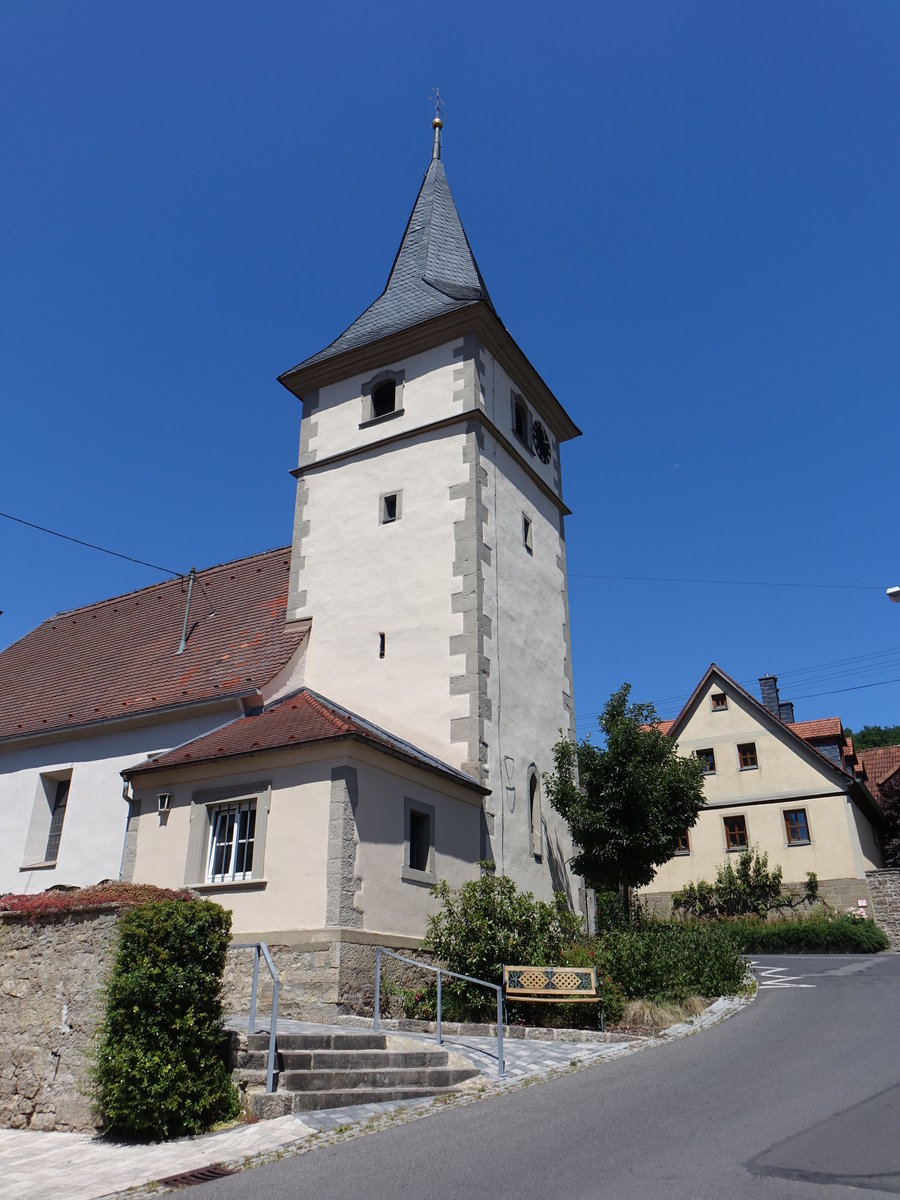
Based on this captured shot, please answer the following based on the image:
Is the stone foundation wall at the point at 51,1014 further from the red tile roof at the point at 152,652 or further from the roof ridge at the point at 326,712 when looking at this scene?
the red tile roof at the point at 152,652

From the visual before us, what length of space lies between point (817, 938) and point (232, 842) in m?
18.8

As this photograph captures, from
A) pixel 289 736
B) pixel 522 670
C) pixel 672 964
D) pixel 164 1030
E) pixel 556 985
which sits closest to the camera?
pixel 164 1030

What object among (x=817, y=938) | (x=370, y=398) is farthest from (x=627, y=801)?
(x=817, y=938)

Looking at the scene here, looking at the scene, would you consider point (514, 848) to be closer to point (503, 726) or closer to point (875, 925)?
point (503, 726)

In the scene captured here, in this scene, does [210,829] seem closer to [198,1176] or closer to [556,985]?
[556,985]

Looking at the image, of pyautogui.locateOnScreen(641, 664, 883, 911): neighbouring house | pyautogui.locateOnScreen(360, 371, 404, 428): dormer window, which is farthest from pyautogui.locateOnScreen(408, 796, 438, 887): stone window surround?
pyautogui.locateOnScreen(641, 664, 883, 911): neighbouring house

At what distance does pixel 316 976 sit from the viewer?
12.2m

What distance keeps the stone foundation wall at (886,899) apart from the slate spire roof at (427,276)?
2072cm

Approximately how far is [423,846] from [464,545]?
586 centimetres

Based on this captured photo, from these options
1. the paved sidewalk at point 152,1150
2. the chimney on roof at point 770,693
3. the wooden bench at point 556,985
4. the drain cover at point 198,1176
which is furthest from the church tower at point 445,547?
the chimney on roof at point 770,693

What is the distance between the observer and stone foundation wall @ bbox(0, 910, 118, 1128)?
814 cm

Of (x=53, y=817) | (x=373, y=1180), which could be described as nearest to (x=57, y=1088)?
(x=373, y=1180)

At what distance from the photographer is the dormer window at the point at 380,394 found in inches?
812

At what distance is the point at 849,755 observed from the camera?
3641 centimetres
